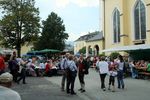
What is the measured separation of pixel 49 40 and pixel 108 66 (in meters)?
53.5

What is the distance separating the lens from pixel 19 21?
2163 inches

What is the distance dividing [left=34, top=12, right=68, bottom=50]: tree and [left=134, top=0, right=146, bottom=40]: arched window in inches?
1048

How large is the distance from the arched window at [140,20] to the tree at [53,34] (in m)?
26.6

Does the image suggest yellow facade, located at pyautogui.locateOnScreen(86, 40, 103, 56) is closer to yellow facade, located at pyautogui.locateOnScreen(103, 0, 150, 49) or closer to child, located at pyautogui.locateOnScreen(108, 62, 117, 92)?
yellow facade, located at pyautogui.locateOnScreen(103, 0, 150, 49)

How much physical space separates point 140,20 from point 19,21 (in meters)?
18.6

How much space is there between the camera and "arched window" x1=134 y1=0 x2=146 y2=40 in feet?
149

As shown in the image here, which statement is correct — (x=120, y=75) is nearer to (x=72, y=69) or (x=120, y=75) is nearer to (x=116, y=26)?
(x=72, y=69)

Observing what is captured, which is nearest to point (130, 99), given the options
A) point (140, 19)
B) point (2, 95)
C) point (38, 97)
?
point (38, 97)

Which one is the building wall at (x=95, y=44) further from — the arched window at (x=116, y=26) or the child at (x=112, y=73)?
the child at (x=112, y=73)

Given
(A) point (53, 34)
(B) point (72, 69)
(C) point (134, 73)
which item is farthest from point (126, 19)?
(B) point (72, 69)

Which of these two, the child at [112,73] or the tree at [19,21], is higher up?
the tree at [19,21]

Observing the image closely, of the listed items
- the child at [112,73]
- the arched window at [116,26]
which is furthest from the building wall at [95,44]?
the child at [112,73]

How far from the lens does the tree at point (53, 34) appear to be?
71.4 meters

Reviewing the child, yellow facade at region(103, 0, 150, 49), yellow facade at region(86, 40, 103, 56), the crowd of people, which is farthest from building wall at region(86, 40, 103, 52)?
the child
